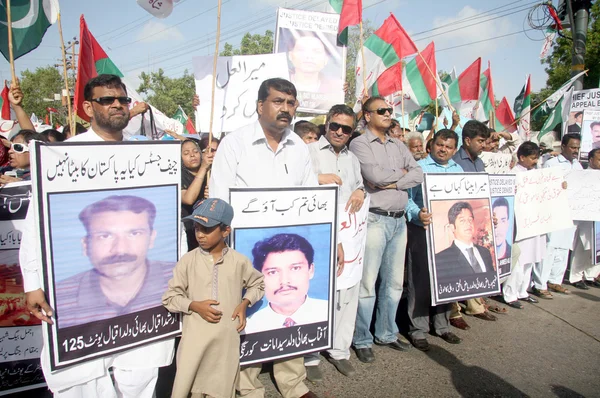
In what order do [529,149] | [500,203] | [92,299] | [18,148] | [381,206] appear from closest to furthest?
[92,299] → [18,148] → [381,206] → [500,203] → [529,149]

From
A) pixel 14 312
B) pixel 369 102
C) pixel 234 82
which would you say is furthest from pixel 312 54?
pixel 14 312

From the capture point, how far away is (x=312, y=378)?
342 cm

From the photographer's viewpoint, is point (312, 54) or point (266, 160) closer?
point (266, 160)

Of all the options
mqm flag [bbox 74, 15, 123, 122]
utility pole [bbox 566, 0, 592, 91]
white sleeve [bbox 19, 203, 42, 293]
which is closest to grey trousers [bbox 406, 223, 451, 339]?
white sleeve [bbox 19, 203, 42, 293]

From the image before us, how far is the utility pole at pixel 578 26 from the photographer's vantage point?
900cm

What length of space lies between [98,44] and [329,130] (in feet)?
10.5

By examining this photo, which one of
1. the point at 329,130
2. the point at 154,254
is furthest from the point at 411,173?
the point at 154,254

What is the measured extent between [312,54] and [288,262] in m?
4.27

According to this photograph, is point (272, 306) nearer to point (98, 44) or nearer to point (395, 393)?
point (395, 393)

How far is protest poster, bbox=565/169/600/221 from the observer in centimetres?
596

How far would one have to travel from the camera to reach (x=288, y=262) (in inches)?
116

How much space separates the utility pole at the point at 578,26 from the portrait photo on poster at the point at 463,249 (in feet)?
22.4

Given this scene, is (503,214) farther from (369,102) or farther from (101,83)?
(101,83)

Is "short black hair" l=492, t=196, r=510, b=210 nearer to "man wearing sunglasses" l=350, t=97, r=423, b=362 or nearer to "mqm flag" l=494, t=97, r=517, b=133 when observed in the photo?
"man wearing sunglasses" l=350, t=97, r=423, b=362
